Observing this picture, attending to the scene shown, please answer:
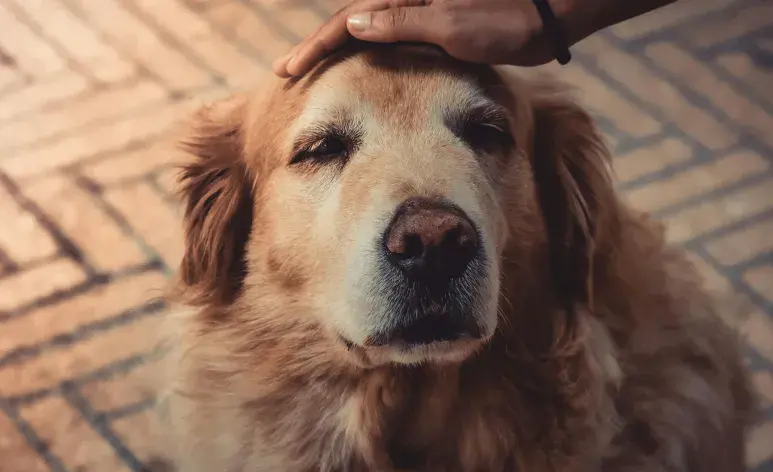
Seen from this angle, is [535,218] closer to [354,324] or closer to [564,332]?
[564,332]

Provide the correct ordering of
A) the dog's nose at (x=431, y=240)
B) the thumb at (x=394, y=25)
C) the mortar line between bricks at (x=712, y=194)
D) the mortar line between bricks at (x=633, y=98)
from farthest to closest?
the mortar line between bricks at (x=633, y=98) < the mortar line between bricks at (x=712, y=194) < the thumb at (x=394, y=25) < the dog's nose at (x=431, y=240)

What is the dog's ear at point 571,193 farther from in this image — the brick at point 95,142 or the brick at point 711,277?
the brick at point 95,142

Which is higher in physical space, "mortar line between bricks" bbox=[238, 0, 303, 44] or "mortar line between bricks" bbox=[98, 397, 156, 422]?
"mortar line between bricks" bbox=[238, 0, 303, 44]

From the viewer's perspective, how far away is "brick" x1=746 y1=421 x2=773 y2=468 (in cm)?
223

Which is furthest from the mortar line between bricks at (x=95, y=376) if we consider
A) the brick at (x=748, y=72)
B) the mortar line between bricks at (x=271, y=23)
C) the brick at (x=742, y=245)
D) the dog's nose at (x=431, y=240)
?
the brick at (x=748, y=72)

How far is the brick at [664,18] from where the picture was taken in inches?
134

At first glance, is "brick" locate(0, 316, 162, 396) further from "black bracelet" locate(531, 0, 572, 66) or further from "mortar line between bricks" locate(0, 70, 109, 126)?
"black bracelet" locate(531, 0, 572, 66)

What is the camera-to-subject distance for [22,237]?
2701mm

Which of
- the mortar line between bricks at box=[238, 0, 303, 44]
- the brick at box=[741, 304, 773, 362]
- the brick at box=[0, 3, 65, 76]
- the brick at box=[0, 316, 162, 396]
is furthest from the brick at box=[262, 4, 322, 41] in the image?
the brick at box=[741, 304, 773, 362]

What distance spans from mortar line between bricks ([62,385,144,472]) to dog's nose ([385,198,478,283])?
3.84 feet

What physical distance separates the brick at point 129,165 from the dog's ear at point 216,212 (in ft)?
3.30

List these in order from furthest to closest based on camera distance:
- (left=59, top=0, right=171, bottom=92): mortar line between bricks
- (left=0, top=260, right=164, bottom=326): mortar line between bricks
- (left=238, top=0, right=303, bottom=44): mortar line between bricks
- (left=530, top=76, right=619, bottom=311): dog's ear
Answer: (left=238, top=0, right=303, bottom=44): mortar line between bricks → (left=59, top=0, right=171, bottom=92): mortar line between bricks → (left=0, top=260, right=164, bottom=326): mortar line between bricks → (left=530, top=76, right=619, bottom=311): dog's ear

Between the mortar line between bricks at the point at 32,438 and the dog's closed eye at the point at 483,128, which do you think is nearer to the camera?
the dog's closed eye at the point at 483,128

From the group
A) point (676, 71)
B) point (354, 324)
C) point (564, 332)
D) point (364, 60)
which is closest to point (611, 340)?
point (564, 332)
